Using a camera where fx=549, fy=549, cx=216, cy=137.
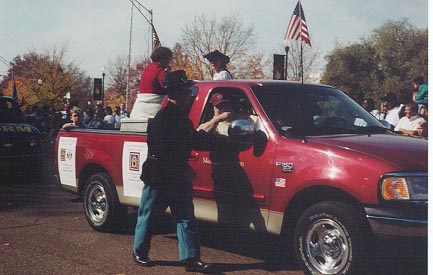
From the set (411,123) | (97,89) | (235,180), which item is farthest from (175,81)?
(97,89)

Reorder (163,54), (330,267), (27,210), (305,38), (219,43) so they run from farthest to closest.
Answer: (219,43), (305,38), (27,210), (163,54), (330,267)

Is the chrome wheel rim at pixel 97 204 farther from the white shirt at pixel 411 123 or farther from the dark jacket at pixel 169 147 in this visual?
the white shirt at pixel 411 123

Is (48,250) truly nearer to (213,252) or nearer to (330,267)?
(213,252)

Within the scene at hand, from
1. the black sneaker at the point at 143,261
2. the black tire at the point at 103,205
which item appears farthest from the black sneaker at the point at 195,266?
the black tire at the point at 103,205

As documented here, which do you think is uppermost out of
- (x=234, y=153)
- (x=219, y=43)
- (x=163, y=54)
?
(x=219, y=43)

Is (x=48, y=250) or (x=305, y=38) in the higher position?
(x=305, y=38)

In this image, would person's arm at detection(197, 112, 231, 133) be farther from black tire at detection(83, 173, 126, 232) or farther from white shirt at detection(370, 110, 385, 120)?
white shirt at detection(370, 110, 385, 120)

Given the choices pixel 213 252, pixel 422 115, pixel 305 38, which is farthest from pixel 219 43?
pixel 213 252

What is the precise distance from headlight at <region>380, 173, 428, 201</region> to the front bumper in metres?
0.08

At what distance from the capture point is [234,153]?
203 inches

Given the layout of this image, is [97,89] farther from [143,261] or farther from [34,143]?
[143,261]

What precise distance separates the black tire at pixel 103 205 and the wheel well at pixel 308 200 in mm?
2422

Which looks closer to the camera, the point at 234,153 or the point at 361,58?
the point at 234,153

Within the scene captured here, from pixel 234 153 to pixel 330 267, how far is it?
1.36m
